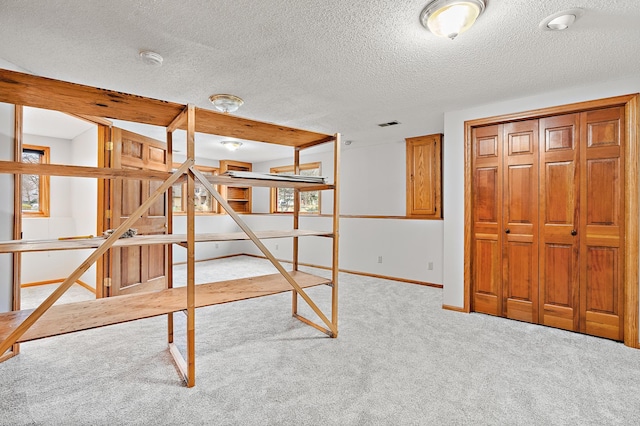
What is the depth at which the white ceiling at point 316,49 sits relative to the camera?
5.32 feet

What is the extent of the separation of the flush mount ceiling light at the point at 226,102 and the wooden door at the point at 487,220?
2.54 metres

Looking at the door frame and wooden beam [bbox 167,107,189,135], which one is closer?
wooden beam [bbox 167,107,189,135]

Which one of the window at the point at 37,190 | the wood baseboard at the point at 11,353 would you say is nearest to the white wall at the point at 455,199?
the wood baseboard at the point at 11,353

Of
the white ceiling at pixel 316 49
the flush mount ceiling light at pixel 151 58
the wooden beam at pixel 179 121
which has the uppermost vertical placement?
the white ceiling at pixel 316 49

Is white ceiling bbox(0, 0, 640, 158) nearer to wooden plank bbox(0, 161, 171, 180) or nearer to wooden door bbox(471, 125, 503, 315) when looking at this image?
wooden door bbox(471, 125, 503, 315)

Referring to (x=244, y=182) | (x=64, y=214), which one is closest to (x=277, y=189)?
(x=64, y=214)

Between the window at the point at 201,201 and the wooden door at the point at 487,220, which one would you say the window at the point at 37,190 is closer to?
the window at the point at 201,201

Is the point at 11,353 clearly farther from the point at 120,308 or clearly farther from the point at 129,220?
the point at 129,220

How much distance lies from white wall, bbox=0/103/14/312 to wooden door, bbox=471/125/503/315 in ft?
13.5

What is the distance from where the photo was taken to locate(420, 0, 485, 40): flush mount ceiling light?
4.99ft

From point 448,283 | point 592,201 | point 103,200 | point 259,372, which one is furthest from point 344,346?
point 103,200

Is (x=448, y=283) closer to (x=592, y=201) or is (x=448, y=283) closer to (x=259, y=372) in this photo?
(x=592, y=201)

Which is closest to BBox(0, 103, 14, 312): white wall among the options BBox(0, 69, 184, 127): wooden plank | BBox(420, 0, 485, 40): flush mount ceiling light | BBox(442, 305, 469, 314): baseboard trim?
BBox(0, 69, 184, 127): wooden plank

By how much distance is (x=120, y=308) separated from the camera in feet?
5.82
